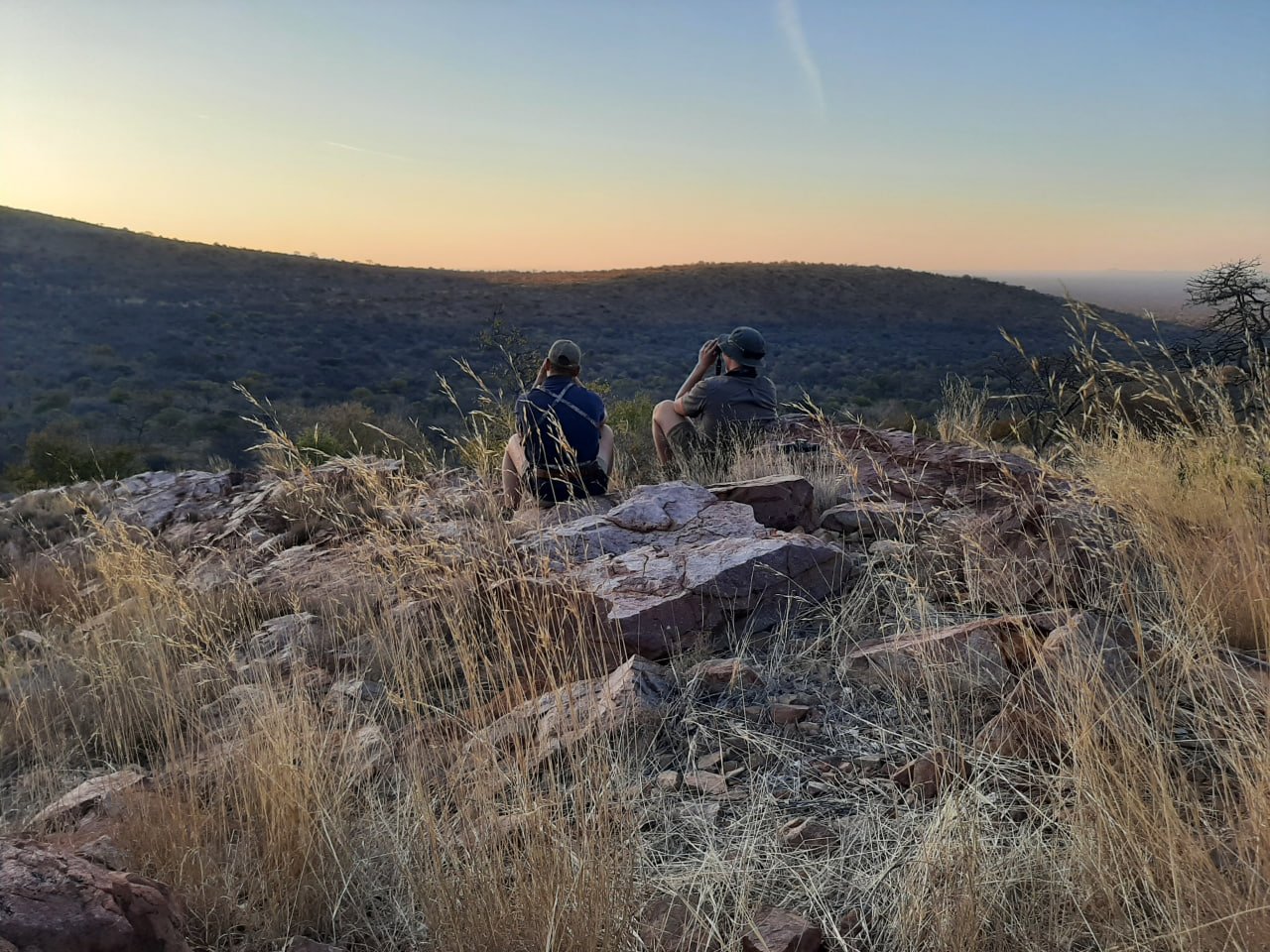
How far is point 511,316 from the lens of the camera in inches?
1607

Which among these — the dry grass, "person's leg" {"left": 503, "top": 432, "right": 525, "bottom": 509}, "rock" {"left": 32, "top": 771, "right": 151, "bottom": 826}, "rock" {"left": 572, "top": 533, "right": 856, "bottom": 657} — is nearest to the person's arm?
"person's leg" {"left": 503, "top": 432, "right": 525, "bottom": 509}

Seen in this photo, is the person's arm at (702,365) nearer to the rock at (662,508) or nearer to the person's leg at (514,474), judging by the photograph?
the person's leg at (514,474)

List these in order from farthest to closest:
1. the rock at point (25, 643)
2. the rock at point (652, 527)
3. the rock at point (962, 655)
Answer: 1. the rock at point (25, 643)
2. the rock at point (652, 527)
3. the rock at point (962, 655)

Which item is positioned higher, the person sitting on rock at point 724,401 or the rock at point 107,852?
the person sitting on rock at point 724,401

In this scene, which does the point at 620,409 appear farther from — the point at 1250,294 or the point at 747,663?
the point at 747,663

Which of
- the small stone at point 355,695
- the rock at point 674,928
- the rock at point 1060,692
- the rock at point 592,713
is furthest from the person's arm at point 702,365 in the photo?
the rock at point 674,928

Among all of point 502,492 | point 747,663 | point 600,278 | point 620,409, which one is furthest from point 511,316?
point 747,663

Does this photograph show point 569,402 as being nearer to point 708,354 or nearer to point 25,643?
point 708,354

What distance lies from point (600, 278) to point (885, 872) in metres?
51.5

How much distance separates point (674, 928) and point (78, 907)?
1.27 meters

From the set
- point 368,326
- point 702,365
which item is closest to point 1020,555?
point 702,365

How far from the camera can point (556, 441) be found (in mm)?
5586

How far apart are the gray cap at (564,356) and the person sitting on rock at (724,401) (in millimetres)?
1293

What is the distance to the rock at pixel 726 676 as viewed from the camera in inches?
123
